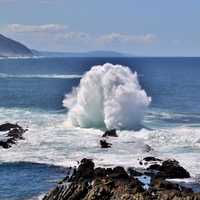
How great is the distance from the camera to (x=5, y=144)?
196 feet

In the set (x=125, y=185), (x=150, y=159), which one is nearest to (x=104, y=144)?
(x=150, y=159)

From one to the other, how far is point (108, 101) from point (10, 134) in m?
17.3

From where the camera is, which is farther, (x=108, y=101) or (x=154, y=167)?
(x=108, y=101)

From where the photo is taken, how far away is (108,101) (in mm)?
78500

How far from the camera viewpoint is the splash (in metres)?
74.9

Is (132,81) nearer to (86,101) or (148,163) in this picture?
(86,101)

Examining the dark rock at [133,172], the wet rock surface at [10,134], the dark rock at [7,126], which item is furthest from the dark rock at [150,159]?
the dark rock at [7,126]

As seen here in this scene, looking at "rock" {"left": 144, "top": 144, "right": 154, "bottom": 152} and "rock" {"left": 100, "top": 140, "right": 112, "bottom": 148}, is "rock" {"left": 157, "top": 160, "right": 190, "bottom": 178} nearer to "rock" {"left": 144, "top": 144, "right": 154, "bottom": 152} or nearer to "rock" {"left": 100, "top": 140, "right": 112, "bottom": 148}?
"rock" {"left": 144, "top": 144, "right": 154, "bottom": 152}

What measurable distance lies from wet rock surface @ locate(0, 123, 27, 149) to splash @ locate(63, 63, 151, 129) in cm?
873

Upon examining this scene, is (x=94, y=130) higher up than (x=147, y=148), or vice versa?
(x=147, y=148)

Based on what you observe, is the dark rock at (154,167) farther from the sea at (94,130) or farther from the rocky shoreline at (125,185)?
the sea at (94,130)

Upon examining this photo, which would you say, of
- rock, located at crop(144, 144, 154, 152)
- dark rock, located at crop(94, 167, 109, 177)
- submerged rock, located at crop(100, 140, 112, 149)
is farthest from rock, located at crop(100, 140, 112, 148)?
dark rock, located at crop(94, 167, 109, 177)

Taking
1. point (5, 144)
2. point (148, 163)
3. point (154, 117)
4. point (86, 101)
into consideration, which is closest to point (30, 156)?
point (5, 144)

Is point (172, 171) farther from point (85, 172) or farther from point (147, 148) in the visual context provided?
→ point (147, 148)
